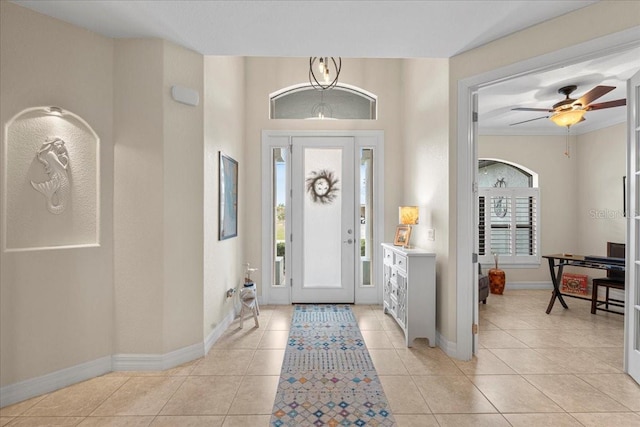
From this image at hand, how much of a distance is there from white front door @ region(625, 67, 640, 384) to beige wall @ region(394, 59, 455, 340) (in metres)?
1.30

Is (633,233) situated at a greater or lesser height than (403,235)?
greater

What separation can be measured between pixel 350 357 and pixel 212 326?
4.48 ft

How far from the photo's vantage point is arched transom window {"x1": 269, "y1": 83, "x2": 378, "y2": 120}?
4.59m

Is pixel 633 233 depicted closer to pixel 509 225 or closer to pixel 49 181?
pixel 509 225

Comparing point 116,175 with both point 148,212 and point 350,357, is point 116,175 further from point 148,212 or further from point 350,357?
point 350,357

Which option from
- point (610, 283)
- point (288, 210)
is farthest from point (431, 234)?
point (610, 283)

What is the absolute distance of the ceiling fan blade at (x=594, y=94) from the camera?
10.7 ft

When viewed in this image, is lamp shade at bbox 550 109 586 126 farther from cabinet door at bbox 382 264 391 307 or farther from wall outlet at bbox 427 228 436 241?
cabinet door at bbox 382 264 391 307

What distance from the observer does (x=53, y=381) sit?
2307 millimetres

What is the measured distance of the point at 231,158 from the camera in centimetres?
370

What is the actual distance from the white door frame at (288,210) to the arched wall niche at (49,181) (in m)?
2.18

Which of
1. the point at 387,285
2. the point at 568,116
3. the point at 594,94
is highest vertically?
the point at 594,94

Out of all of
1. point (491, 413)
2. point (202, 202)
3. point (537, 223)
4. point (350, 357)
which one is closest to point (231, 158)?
point (202, 202)

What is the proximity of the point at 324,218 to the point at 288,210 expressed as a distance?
1.72 feet
